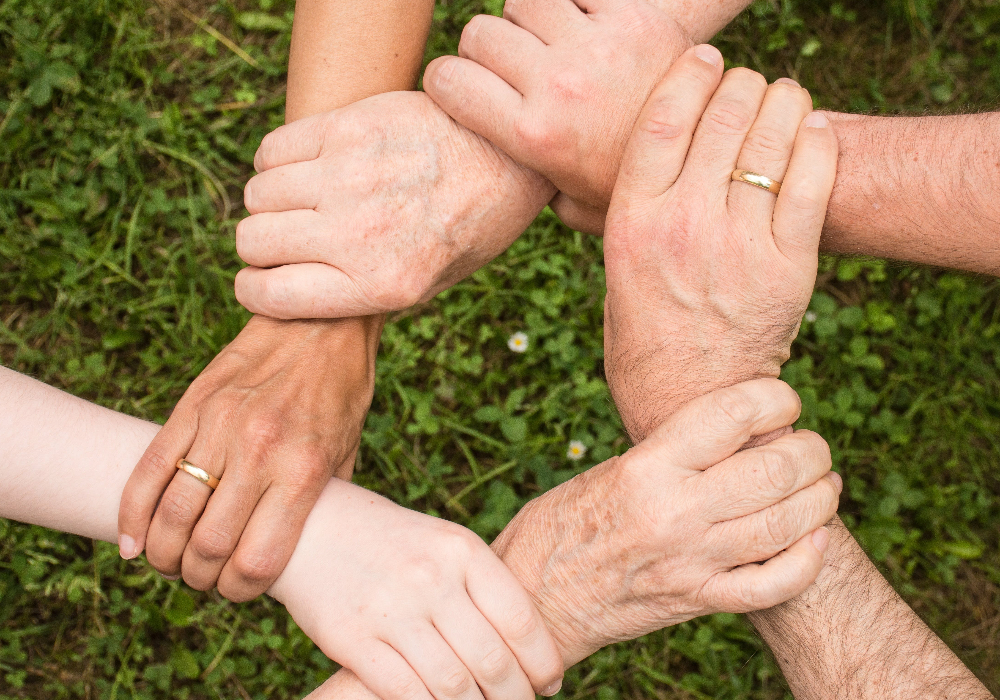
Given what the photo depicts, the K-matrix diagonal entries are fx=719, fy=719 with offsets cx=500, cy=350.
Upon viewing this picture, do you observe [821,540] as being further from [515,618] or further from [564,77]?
[564,77]

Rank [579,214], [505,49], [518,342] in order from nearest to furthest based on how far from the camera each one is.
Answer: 1. [505,49]
2. [579,214]
3. [518,342]

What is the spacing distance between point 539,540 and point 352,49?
5.35ft

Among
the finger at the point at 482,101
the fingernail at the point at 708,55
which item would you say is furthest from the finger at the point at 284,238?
the fingernail at the point at 708,55

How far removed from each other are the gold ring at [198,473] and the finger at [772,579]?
134cm

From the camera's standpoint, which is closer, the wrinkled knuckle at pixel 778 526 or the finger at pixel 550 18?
the wrinkled knuckle at pixel 778 526

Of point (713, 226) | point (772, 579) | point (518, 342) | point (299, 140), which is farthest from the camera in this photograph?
point (518, 342)

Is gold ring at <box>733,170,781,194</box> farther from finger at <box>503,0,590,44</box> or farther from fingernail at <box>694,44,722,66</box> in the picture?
finger at <box>503,0,590,44</box>

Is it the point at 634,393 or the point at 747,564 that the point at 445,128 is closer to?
the point at 634,393

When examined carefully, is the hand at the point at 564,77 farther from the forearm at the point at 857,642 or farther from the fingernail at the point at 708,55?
the forearm at the point at 857,642

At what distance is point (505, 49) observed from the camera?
207 centimetres

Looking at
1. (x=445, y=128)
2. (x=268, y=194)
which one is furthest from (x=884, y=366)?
(x=268, y=194)

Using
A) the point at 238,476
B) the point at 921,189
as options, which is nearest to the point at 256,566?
the point at 238,476

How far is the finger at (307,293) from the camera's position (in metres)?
2.11

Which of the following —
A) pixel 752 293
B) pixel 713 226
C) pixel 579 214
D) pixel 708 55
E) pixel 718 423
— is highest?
pixel 708 55
